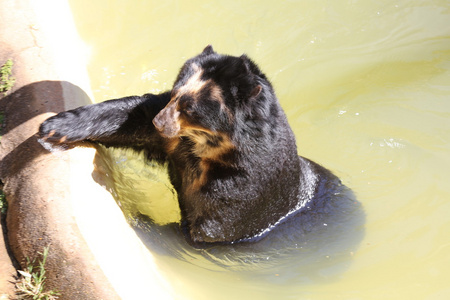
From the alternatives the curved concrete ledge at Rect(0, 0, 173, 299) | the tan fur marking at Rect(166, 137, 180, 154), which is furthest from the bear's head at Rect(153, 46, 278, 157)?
the curved concrete ledge at Rect(0, 0, 173, 299)

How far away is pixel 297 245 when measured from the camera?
5.67 m

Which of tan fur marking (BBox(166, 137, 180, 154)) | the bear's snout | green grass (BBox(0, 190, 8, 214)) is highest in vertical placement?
the bear's snout

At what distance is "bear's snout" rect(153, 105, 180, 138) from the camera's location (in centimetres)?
419

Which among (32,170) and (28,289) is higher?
(32,170)

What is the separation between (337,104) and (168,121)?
4006 millimetres

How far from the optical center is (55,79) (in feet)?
16.0

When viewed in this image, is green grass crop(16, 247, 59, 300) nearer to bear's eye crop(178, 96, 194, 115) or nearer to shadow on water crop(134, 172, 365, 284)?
shadow on water crop(134, 172, 365, 284)

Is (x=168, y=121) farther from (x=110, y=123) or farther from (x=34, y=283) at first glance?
(x=34, y=283)

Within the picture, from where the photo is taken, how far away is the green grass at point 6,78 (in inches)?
186

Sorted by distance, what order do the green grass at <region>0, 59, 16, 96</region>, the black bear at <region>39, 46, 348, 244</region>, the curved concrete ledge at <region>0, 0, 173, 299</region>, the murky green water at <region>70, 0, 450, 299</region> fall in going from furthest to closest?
the murky green water at <region>70, 0, 450, 299</region>, the green grass at <region>0, 59, 16, 96</region>, the black bear at <region>39, 46, 348, 244</region>, the curved concrete ledge at <region>0, 0, 173, 299</region>

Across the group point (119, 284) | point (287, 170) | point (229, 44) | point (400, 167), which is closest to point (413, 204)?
point (400, 167)

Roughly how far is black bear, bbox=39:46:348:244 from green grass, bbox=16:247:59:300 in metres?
1.08

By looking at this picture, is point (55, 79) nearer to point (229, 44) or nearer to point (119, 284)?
point (119, 284)

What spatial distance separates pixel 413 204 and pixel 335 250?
4.40 ft
